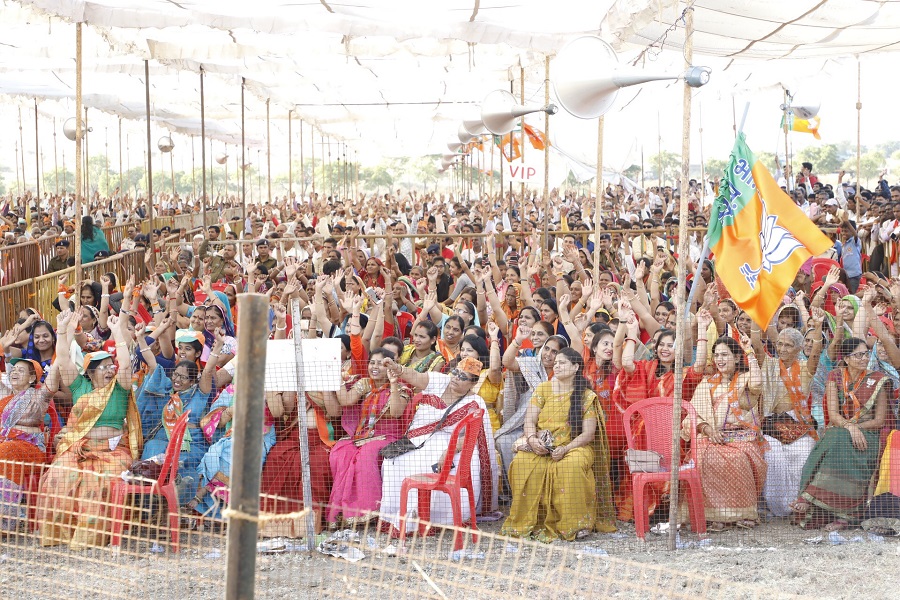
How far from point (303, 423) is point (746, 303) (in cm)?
271

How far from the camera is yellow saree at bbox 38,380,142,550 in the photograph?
598 cm

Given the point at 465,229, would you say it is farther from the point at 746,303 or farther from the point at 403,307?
the point at 746,303

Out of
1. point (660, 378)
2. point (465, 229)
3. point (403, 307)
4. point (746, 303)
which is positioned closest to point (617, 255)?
point (465, 229)

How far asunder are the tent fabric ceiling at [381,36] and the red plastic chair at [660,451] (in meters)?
3.51

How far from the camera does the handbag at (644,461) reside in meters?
6.14

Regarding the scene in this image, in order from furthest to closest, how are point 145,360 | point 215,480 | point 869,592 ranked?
point 145,360, point 215,480, point 869,592

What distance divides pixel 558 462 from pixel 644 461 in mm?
561

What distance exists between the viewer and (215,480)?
247 inches

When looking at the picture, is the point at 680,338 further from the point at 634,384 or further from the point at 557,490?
the point at 557,490

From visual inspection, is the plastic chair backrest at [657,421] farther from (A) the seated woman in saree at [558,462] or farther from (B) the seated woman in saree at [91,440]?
(B) the seated woman in saree at [91,440]

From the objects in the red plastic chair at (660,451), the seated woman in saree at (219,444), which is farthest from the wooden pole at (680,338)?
the seated woman in saree at (219,444)

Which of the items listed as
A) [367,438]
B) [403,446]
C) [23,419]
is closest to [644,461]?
[403,446]

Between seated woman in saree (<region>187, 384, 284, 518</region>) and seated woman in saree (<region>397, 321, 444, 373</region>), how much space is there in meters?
1.10

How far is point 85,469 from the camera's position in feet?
20.2
